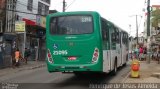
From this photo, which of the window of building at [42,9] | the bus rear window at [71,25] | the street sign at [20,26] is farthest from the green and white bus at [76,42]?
the window of building at [42,9]

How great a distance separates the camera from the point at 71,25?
16.1 meters

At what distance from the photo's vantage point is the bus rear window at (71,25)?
1596cm

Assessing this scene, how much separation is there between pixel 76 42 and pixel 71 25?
0.79m

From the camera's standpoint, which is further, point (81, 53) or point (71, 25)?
point (71, 25)

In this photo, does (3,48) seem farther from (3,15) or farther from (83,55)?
(83,55)

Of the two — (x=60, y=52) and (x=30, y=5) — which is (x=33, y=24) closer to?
(x=30, y=5)

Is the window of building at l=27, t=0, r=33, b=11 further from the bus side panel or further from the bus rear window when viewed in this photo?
the bus side panel

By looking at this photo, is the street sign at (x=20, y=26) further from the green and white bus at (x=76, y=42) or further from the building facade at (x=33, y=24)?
the green and white bus at (x=76, y=42)

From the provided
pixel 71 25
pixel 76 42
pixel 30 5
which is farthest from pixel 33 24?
pixel 76 42

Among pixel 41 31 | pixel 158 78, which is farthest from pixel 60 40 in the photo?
pixel 41 31

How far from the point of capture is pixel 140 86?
620 inches

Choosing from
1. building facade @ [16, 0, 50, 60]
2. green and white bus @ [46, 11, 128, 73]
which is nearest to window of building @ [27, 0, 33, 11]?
building facade @ [16, 0, 50, 60]

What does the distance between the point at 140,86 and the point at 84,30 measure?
3381 mm

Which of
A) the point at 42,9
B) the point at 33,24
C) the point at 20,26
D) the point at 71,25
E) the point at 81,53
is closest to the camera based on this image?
the point at 81,53
